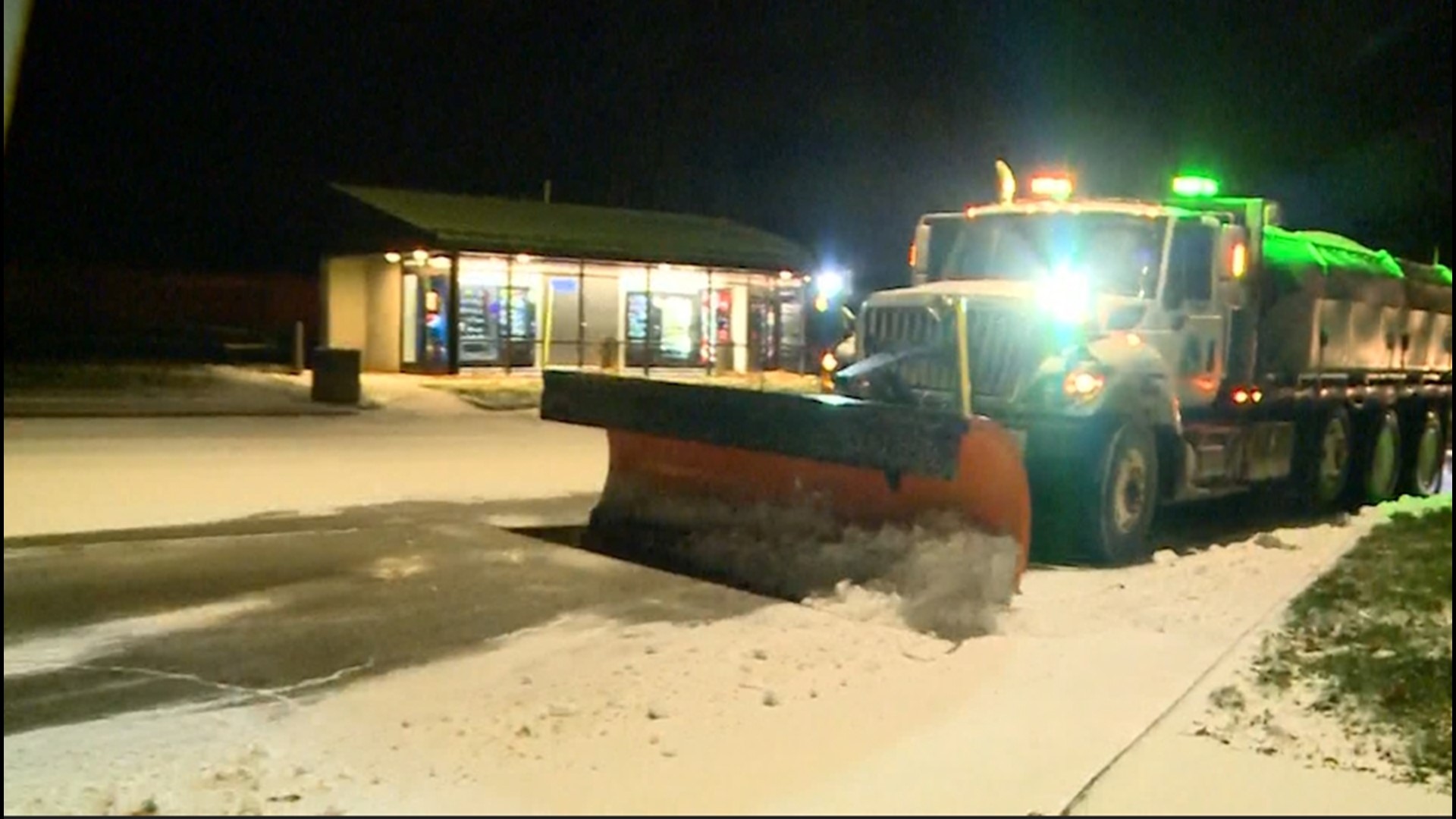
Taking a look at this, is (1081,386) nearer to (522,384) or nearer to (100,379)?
(522,384)

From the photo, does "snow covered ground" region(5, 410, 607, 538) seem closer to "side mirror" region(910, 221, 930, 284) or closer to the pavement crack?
"side mirror" region(910, 221, 930, 284)

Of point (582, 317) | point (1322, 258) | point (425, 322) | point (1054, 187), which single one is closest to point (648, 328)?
point (582, 317)

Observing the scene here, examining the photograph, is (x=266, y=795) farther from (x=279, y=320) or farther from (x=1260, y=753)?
(x=279, y=320)

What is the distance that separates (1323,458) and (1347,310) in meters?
1.43

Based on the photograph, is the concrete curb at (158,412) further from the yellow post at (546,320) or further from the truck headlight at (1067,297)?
the truck headlight at (1067,297)

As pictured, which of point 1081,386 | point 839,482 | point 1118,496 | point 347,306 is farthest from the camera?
point 347,306

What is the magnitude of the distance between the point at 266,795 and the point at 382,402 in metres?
20.4

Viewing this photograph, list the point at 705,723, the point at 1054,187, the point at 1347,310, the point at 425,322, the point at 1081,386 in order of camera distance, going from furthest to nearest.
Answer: the point at 425,322 < the point at 1347,310 < the point at 1054,187 < the point at 1081,386 < the point at 705,723

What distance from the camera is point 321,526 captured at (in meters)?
→ 12.0

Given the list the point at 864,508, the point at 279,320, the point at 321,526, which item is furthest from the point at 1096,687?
the point at 279,320

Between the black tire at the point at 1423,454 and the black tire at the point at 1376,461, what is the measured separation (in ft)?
1.62

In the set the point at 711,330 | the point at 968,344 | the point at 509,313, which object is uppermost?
the point at 968,344

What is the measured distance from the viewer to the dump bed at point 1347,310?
44.4 feet

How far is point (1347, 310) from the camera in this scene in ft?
48.9
